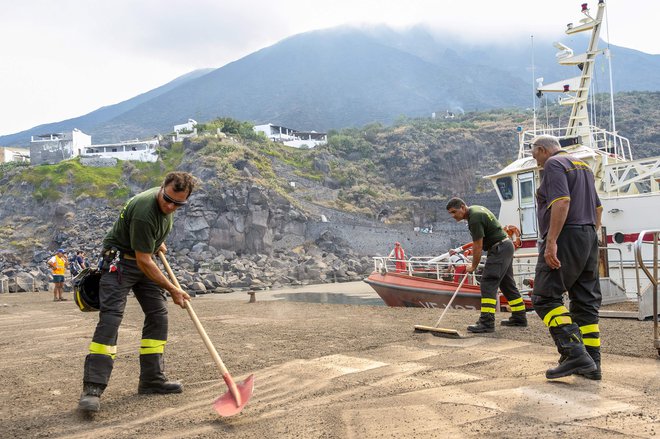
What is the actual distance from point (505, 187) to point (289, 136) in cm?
7733

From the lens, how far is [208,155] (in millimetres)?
53906

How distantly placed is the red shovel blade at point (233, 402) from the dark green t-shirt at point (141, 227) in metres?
1.17

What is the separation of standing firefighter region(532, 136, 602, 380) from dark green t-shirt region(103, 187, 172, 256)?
2.83 meters

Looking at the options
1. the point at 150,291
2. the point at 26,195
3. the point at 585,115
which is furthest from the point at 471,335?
the point at 26,195

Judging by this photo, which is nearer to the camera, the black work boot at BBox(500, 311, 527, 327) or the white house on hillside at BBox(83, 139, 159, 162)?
the black work boot at BBox(500, 311, 527, 327)

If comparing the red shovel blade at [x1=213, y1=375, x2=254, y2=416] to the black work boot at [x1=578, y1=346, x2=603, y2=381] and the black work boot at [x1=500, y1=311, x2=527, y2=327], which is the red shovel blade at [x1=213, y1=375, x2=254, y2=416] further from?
the black work boot at [x1=500, y1=311, x2=527, y2=327]

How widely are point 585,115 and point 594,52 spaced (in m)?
1.57

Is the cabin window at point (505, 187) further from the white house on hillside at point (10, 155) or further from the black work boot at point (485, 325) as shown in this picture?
the white house on hillside at point (10, 155)

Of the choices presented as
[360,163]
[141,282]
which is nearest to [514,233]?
[141,282]

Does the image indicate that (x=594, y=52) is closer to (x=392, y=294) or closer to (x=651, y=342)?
(x=392, y=294)

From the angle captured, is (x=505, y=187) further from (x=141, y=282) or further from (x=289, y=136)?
(x=289, y=136)

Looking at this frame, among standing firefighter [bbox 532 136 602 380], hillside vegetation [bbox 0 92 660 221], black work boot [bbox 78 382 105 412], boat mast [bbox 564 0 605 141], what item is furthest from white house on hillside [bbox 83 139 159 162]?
standing firefighter [bbox 532 136 602 380]

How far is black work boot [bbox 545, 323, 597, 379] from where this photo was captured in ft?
12.7

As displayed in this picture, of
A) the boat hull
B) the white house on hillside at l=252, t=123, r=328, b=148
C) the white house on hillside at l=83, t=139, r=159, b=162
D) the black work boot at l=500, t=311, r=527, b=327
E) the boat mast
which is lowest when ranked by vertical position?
the boat hull
